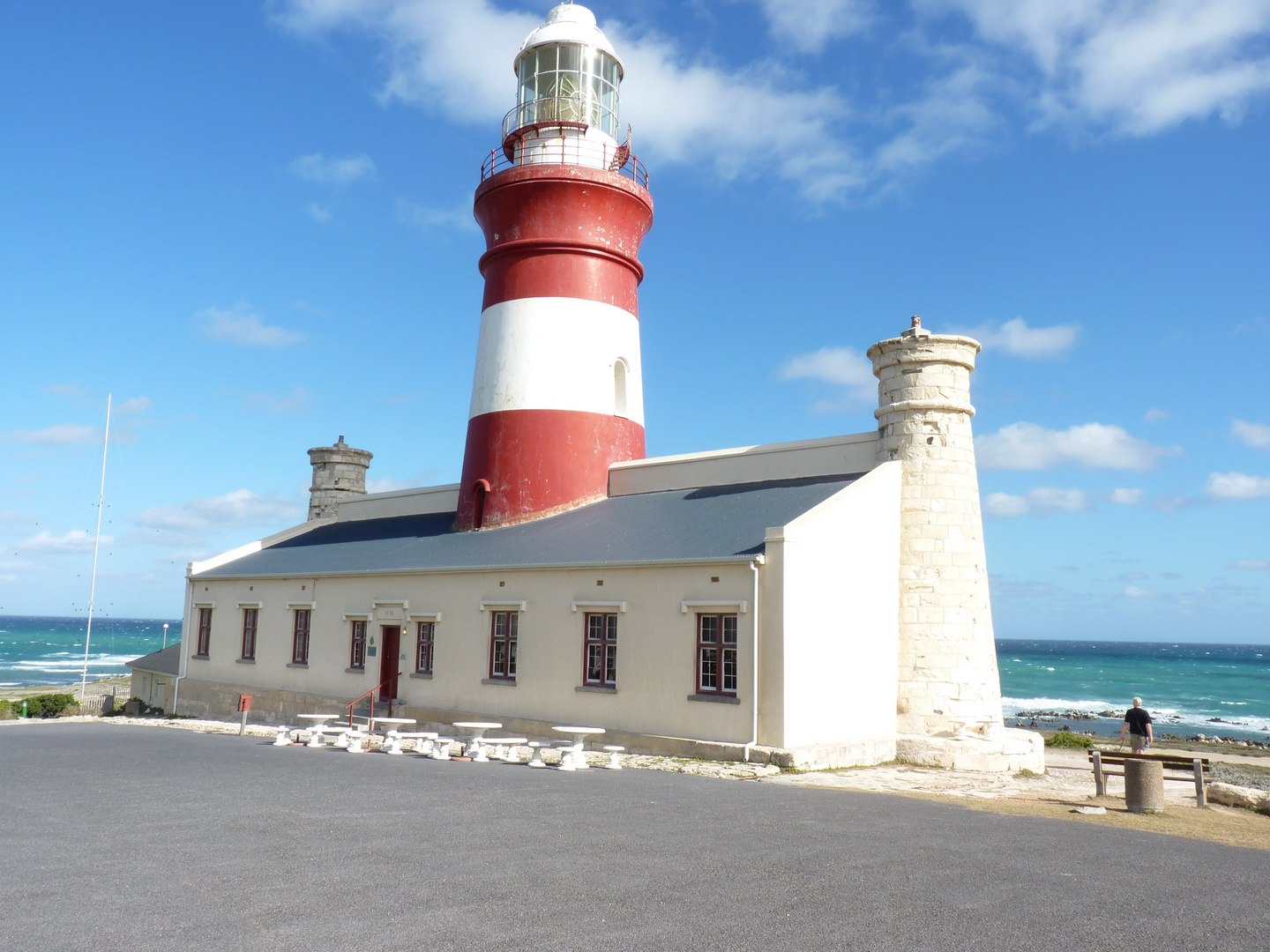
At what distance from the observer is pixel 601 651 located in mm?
16922

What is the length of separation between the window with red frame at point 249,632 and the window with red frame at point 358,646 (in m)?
4.84

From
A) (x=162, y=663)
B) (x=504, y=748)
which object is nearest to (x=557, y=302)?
(x=504, y=748)

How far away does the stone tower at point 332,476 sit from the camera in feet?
104

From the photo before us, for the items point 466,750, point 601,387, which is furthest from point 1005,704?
point 466,750

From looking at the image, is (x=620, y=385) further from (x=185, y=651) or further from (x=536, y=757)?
(x=185, y=651)

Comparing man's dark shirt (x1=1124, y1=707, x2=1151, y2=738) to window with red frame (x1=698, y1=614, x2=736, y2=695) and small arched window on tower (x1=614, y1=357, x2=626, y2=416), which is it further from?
small arched window on tower (x1=614, y1=357, x2=626, y2=416)

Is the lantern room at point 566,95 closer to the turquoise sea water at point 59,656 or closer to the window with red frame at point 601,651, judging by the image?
the window with red frame at point 601,651

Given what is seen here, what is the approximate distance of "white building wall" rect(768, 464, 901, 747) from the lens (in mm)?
14523

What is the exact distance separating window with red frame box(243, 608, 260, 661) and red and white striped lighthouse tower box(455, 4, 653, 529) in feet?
22.1

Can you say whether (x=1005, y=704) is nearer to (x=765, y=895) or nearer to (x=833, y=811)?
(x=833, y=811)

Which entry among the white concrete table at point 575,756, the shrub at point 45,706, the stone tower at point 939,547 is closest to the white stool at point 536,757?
the white concrete table at point 575,756

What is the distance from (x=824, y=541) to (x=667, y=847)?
7781 millimetres

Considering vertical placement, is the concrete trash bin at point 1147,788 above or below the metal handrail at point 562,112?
below

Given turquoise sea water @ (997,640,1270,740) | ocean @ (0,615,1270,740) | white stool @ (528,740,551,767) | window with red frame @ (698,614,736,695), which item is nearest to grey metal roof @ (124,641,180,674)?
white stool @ (528,740,551,767)
